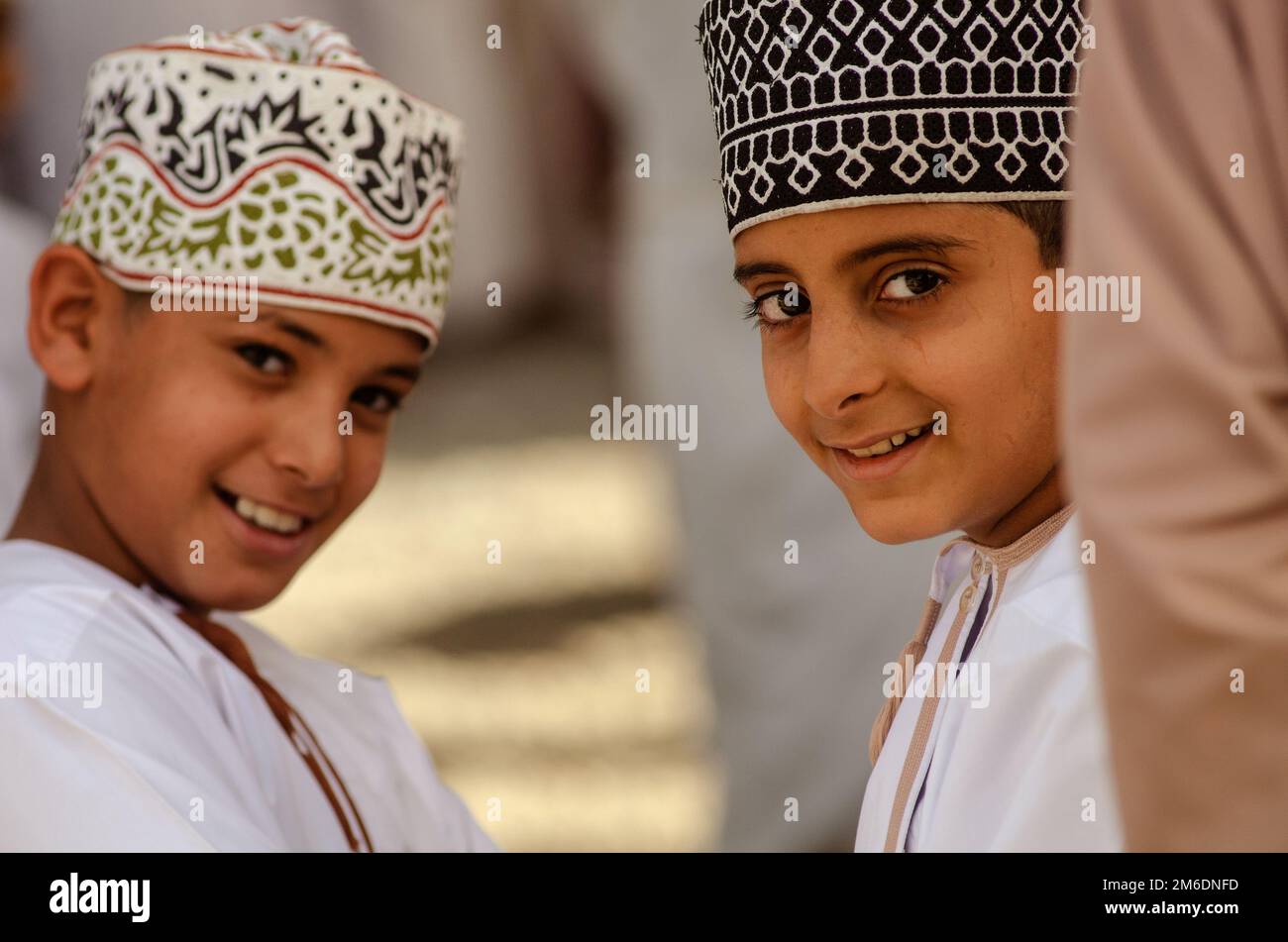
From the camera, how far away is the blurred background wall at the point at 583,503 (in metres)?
4.24

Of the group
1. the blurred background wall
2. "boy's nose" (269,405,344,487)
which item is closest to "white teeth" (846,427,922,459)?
"boy's nose" (269,405,344,487)

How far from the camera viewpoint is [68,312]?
Answer: 1954mm

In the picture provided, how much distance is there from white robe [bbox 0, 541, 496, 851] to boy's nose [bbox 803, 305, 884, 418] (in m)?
0.69

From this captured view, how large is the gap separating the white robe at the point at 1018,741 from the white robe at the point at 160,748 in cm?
63

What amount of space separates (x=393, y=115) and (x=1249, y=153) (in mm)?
1184

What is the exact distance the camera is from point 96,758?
5.24ft

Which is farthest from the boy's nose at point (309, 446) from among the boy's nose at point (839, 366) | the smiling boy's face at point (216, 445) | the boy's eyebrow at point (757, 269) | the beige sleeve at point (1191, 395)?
the beige sleeve at point (1191, 395)

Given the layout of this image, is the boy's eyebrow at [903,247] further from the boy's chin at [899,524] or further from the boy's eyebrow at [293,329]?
the boy's eyebrow at [293,329]

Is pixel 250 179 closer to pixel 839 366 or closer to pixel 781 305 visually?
pixel 781 305

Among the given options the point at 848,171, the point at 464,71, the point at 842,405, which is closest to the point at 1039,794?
the point at 842,405

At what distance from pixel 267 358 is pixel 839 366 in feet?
2.48

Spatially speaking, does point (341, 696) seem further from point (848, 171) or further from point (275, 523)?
point (848, 171)

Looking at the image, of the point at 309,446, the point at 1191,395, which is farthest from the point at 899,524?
the point at 309,446

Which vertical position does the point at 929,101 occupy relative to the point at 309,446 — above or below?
above
